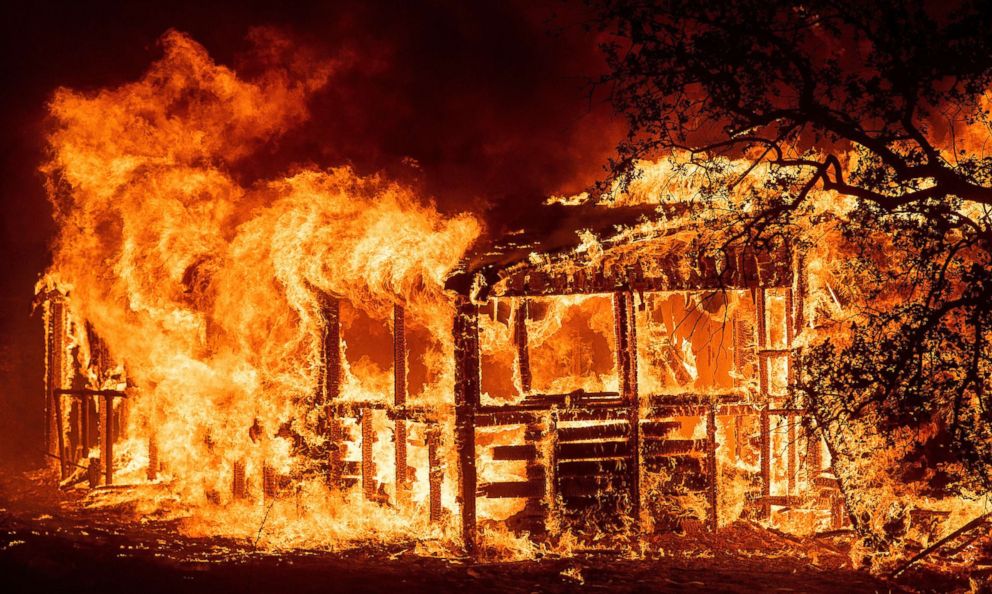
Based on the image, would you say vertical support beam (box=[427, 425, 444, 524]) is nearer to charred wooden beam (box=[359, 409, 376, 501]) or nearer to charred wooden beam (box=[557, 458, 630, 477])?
charred wooden beam (box=[359, 409, 376, 501])

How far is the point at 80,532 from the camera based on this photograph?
44.5 ft

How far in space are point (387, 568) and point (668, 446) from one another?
4.96 meters

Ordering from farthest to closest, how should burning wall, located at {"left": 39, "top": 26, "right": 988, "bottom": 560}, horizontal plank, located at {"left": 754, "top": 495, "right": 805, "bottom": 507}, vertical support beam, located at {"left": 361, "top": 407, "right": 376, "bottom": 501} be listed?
vertical support beam, located at {"left": 361, "top": 407, "right": 376, "bottom": 501} < horizontal plank, located at {"left": 754, "top": 495, "right": 805, "bottom": 507} < burning wall, located at {"left": 39, "top": 26, "right": 988, "bottom": 560}

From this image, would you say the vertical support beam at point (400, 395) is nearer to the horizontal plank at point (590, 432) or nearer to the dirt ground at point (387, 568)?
the dirt ground at point (387, 568)

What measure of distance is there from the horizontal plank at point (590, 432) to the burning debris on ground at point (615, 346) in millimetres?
69

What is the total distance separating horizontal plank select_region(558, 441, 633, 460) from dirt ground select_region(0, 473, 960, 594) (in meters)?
1.54

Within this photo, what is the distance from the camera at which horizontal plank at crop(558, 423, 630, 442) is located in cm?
1338

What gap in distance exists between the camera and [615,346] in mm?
14016

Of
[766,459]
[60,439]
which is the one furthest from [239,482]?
[766,459]

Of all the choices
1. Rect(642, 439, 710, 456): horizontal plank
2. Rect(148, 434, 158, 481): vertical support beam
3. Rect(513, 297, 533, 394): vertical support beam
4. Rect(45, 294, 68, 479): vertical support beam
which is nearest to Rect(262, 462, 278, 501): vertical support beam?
Rect(148, 434, 158, 481): vertical support beam

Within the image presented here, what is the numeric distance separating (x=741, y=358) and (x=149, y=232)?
11.6m

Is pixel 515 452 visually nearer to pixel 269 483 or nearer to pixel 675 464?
pixel 675 464

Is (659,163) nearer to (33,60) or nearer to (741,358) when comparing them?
(741,358)

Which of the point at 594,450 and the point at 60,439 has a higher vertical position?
the point at 594,450
